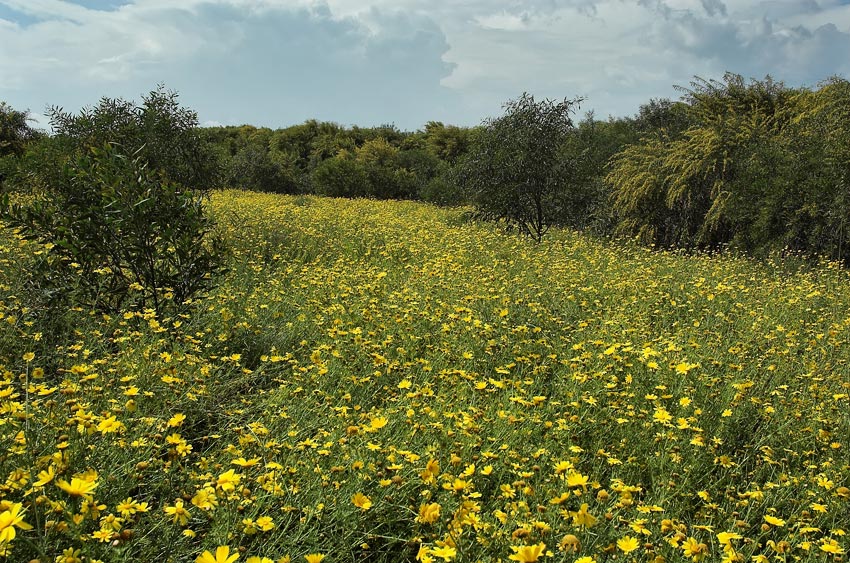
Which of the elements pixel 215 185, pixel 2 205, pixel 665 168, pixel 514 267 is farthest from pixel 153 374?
pixel 665 168

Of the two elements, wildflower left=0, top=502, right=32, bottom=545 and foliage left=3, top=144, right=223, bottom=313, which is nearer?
wildflower left=0, top=502, right=32, bottom=545

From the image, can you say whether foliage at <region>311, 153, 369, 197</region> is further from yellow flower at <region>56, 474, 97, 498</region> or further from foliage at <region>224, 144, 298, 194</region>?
yellow flower at <region>56, 474, 97, 498</region>

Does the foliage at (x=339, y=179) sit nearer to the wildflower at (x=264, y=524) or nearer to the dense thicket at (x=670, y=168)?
the dense thicket at (x=670, y=168)

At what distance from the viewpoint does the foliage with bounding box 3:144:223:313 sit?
4.37 meters

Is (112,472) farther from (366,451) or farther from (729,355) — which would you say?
(729,355)

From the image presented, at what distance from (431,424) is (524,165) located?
1057cm

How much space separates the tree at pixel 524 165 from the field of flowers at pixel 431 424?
6126 millimetres

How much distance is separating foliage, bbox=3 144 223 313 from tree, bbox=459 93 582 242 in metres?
8.78

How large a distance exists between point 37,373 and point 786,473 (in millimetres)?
3536

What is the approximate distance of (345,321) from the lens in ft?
A: 15.8

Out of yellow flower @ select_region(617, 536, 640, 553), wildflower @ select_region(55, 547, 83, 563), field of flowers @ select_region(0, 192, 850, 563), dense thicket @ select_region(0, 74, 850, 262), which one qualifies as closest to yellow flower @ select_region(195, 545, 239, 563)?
field of flowers @ select_region(0, 192, 850, 563)

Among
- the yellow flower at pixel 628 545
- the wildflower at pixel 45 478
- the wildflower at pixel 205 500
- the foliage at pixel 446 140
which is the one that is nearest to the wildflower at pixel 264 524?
the wildflower at pixel 205 500

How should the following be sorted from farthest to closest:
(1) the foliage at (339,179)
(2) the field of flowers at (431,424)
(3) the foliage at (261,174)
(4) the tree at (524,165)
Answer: (3) the foliage at (261,174) → (1) the foliage at (339,179) → (4) the tree at (524,165) → (2) the field of flowers at (431,424)

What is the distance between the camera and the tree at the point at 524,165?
40.5ft
